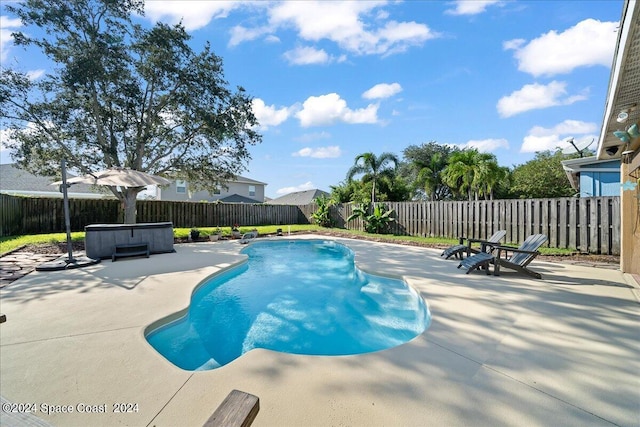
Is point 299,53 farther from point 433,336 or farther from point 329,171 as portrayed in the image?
point 329,171

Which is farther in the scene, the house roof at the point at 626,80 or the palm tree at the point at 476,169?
the palm tree at the point at 476,169

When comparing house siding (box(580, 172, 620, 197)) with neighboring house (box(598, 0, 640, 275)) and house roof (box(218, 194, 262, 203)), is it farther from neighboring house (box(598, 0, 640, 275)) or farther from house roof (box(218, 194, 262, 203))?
house roof (box(218, 194, 262, 203))

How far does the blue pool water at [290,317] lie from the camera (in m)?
3.85

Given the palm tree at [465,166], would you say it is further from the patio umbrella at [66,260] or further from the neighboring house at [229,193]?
the patio umbrella at [66,260]

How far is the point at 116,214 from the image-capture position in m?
16.2

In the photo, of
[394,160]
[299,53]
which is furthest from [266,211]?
[299,53]

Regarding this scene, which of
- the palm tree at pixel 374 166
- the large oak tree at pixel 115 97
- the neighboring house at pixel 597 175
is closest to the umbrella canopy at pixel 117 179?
the large oak tree at pixel 115 97

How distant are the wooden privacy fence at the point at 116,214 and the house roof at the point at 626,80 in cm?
1768

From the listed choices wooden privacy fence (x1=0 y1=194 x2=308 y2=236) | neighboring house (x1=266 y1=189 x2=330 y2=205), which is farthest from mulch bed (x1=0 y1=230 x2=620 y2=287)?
neighboring house (x1=266 y1=189 x2=330 y2=205)

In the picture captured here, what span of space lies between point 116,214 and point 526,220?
20298 mm

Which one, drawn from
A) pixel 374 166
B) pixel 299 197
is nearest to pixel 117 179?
pixel 374 166

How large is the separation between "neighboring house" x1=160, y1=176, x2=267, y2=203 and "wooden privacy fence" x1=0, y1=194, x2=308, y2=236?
5.60 meters

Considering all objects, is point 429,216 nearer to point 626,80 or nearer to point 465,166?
point 465,166

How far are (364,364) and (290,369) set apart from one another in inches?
27.5
